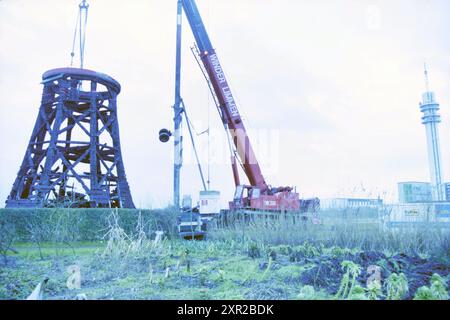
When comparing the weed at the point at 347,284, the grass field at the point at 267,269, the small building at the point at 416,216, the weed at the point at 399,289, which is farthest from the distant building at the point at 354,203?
the weed at the point at 399,289


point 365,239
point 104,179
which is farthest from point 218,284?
point 104,179

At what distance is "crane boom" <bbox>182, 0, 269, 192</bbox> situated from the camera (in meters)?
9.04

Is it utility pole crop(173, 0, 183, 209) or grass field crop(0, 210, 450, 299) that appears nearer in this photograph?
grass field crop(0, 210, 450, 299)

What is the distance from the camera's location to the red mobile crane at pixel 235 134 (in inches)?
349

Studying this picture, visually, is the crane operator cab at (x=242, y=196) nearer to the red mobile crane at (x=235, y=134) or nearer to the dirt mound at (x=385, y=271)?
the red mobile crane at (x=235, y=134)

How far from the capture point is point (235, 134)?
9141mm

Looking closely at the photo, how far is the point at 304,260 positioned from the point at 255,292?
4.94ft

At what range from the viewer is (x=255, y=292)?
2459 mm

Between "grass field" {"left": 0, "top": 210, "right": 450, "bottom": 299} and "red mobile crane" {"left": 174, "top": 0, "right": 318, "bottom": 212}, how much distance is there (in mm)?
3061

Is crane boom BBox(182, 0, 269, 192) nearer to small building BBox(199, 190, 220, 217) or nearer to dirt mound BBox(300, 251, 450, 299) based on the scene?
small building BBox(199, 190, 220, 217)

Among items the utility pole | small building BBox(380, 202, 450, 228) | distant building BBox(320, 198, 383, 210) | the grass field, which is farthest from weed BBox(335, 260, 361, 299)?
the utility pole

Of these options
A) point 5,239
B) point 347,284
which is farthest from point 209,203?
point 347,284

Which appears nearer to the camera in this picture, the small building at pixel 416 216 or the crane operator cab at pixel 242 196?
the small building at pixel 416 216
